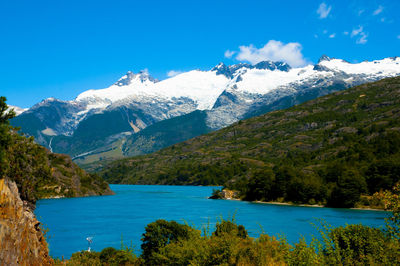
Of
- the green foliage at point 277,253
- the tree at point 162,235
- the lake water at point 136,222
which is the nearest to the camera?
the green foliage at point 277,253

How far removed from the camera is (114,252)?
52781 millimetres

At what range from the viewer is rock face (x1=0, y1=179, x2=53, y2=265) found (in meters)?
27.8

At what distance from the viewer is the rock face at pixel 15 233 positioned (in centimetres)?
2777

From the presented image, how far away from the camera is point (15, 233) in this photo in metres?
29.5

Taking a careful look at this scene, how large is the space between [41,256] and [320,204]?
14793 centimetres

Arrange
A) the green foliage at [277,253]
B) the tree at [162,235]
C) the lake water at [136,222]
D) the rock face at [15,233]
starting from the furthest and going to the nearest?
the lake water at [136,222] < the tree at [162,235] < the green foliage at [277,253] < the rock face at [15,233]

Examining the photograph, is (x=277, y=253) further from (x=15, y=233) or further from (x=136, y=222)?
(x=136, y=222)

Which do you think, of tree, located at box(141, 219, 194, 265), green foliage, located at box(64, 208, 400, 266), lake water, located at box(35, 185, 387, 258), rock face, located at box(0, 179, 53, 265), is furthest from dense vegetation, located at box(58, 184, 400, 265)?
lake water, located at box(35, 185, 387, 258)

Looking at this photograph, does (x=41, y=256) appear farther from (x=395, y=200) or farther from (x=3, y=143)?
(x=395, y=200)

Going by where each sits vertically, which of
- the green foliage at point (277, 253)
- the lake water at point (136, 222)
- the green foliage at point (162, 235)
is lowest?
the lake water at point (136, 222)

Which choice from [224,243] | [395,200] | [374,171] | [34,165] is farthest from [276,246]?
[374,171]

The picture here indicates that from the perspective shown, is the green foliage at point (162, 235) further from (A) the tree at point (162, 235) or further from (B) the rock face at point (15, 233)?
(B) the rock face at point (15, 233)

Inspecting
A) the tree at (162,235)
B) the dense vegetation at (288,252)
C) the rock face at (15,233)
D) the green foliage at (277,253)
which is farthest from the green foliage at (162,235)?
the rock face at (15,233)

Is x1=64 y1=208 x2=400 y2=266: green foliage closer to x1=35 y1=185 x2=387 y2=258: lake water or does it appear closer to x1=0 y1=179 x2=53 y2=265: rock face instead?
x1=0 y1=179 x2=53 y2=265: rock face
